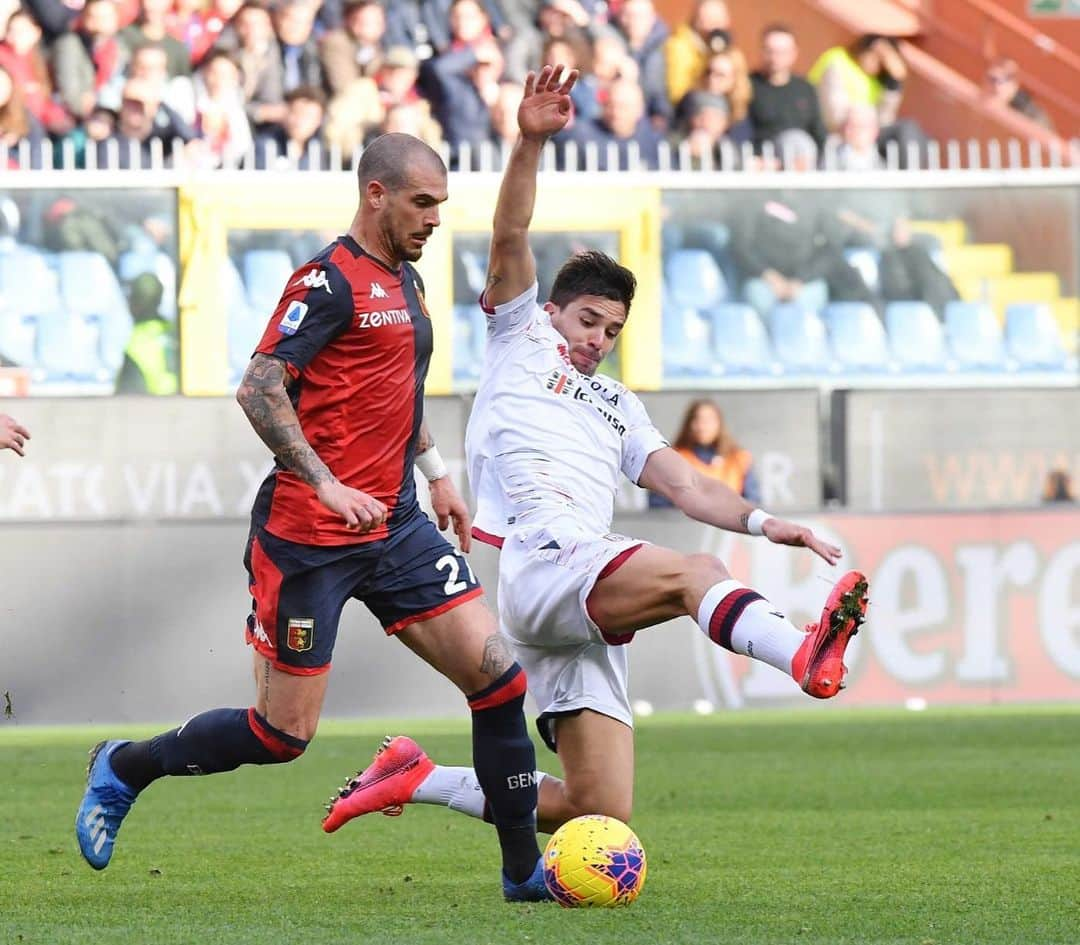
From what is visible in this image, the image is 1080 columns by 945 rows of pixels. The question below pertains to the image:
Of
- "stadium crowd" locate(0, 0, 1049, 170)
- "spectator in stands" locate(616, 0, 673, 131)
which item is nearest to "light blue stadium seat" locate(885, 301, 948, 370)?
"stadium crowd" locate(0, 0, 1049, 170)

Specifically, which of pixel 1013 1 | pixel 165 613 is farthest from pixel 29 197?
pixel 1013 1

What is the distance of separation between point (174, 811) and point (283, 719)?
3.09 m

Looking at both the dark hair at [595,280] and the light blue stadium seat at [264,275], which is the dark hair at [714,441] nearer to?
A: the light blue stadium seat at [264,275]

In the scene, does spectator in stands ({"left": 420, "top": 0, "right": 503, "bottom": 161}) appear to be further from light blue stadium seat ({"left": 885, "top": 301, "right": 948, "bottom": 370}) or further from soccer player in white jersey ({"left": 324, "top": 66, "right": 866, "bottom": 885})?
soccer player in white jersey ({"left": 324, "top": 66, "right": 866, "bottom": 885})

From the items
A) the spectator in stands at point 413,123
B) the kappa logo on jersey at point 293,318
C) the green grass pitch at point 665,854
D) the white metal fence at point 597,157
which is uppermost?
the spectator in stands at point 413,123

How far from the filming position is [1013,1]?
21516 mm

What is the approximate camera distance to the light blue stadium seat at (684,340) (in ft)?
53.1

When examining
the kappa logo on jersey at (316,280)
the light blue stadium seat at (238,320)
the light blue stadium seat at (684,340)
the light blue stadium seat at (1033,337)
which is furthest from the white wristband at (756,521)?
the light blue stadium seat at (1033,337)

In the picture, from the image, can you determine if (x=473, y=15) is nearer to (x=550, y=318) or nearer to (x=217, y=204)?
(x=217, y=204)

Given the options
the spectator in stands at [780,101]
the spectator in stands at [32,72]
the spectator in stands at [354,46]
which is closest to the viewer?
the spectator in stands at [32,72]

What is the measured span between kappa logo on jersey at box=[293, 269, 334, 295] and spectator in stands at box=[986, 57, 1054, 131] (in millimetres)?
14339

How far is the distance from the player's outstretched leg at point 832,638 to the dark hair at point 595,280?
5.49ft

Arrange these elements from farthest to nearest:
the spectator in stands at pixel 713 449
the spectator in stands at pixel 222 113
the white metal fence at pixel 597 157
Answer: the spectator in stands at pixel 222 113 < the white metal fence at pixel 597 157 < the spectator in stands at pixel 713 449

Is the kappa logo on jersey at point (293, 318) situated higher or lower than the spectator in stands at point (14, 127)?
lower
